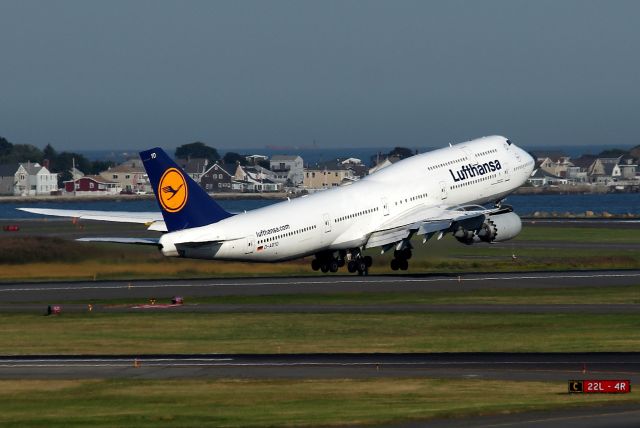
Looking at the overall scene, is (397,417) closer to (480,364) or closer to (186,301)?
(480,364)

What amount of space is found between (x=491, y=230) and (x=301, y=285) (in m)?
12.0

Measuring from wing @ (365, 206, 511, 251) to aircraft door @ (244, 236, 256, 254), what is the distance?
945 cm

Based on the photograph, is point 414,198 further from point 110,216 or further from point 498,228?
point 110,216

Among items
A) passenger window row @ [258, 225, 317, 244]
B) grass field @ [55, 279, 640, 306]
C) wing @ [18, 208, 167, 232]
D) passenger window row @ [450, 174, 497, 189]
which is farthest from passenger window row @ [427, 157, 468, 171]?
wing @ [18, 208, 167, 232]

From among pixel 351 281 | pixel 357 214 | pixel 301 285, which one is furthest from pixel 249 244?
pixel 357 214

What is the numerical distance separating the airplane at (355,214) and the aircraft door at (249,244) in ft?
0.17

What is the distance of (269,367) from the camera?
139 ft

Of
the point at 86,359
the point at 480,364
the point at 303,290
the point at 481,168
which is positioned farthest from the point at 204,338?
the point at 481,168

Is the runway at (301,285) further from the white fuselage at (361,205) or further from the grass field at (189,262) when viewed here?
the grass field at (189,262)

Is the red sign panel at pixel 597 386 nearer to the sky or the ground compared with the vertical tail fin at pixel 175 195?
nearer to the ground

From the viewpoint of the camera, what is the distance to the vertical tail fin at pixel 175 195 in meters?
61.5

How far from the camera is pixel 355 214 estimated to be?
72.1 metres

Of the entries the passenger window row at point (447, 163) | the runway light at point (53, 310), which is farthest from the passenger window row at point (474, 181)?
the runway light at point (53, 310)

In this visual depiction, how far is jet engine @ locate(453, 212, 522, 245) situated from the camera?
73.8 metres
